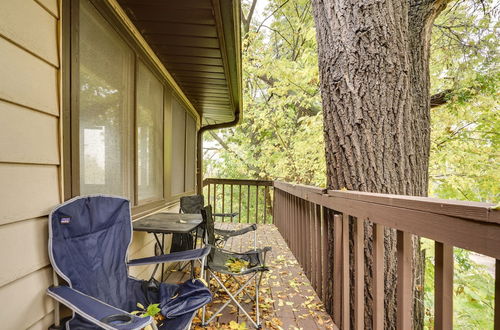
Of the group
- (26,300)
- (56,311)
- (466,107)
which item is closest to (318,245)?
(56,311)

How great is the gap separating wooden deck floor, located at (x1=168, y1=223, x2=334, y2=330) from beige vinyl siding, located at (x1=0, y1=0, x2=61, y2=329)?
127 cm

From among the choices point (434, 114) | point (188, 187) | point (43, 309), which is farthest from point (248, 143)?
point (43, 309)

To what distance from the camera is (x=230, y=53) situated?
2.76 metres

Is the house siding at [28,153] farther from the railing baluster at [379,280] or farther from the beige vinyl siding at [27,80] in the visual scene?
the railing baluster at [379,280]

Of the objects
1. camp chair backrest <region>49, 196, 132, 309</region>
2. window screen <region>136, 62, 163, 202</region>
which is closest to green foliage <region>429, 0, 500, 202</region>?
window screen <region>136, 62, 163, 202</region>

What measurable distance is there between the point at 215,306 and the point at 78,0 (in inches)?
100

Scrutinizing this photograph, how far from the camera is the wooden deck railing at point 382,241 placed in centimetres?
86

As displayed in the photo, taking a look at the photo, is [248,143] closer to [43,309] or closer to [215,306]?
[215,306]

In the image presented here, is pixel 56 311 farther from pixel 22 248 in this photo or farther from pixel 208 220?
pixel 208 220

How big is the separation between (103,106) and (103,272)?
116cm

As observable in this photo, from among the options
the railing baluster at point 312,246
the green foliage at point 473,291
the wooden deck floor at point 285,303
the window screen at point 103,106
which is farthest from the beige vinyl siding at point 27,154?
the green foliage at point 473,291

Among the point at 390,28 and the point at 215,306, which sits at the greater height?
the point at 390,28

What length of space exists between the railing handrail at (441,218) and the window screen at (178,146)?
9.82ft

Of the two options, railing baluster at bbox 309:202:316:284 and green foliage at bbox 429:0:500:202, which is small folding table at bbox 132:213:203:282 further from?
green foliage at bbox 429:0:500:202
